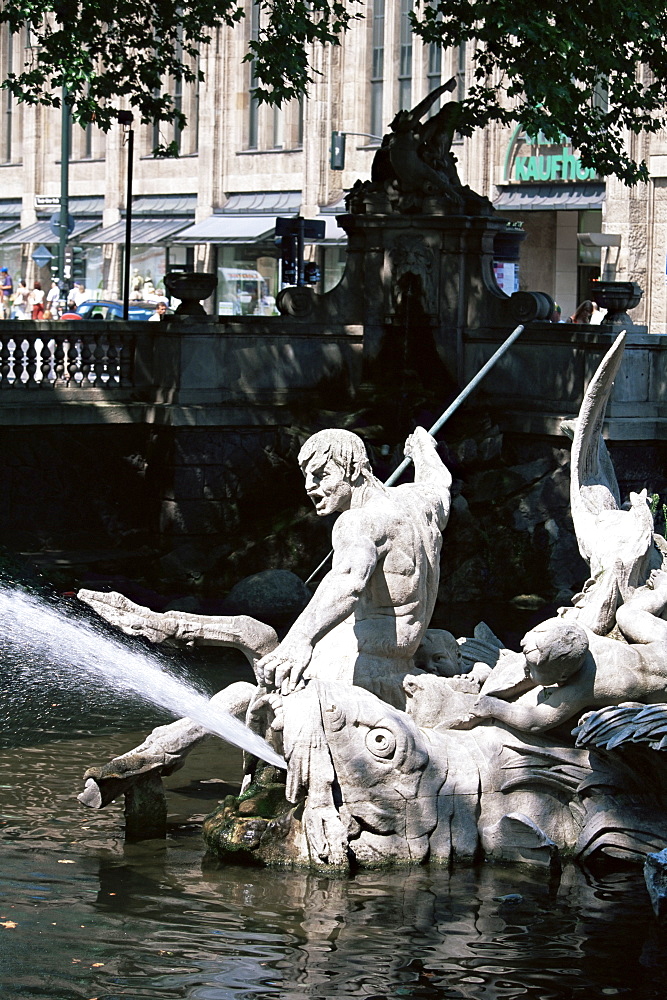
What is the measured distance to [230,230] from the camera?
46750 mm

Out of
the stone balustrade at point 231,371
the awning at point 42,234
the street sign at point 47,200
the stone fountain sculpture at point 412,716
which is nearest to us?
the stone fountain sculpture at point 412,716

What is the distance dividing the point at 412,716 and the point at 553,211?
1303 inches

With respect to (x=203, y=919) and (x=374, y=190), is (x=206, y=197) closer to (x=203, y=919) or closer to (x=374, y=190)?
(x=374, y=190)

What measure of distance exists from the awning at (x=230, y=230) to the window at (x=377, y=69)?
11.8 ft

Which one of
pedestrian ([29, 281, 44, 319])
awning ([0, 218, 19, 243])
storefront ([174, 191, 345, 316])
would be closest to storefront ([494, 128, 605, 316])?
storefront ([174, 191, 345, 316])

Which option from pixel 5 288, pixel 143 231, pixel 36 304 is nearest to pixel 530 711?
pixel 36 304

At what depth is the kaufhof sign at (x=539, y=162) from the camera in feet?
128

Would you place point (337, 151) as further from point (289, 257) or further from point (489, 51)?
point (489, 51)

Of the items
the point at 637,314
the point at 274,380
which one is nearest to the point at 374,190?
the point at 274,380

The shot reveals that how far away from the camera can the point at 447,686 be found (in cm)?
884

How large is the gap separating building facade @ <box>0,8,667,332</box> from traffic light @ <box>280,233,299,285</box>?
1004 cm

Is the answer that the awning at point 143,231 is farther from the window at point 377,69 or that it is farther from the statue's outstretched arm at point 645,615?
the statue's outstretched arm at point 645,615

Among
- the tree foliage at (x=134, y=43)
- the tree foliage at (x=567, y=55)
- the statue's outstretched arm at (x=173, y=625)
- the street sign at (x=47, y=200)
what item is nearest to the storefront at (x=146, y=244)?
the street sign at (x=47, y=200)

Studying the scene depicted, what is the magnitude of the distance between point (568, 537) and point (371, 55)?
94.2 feet
